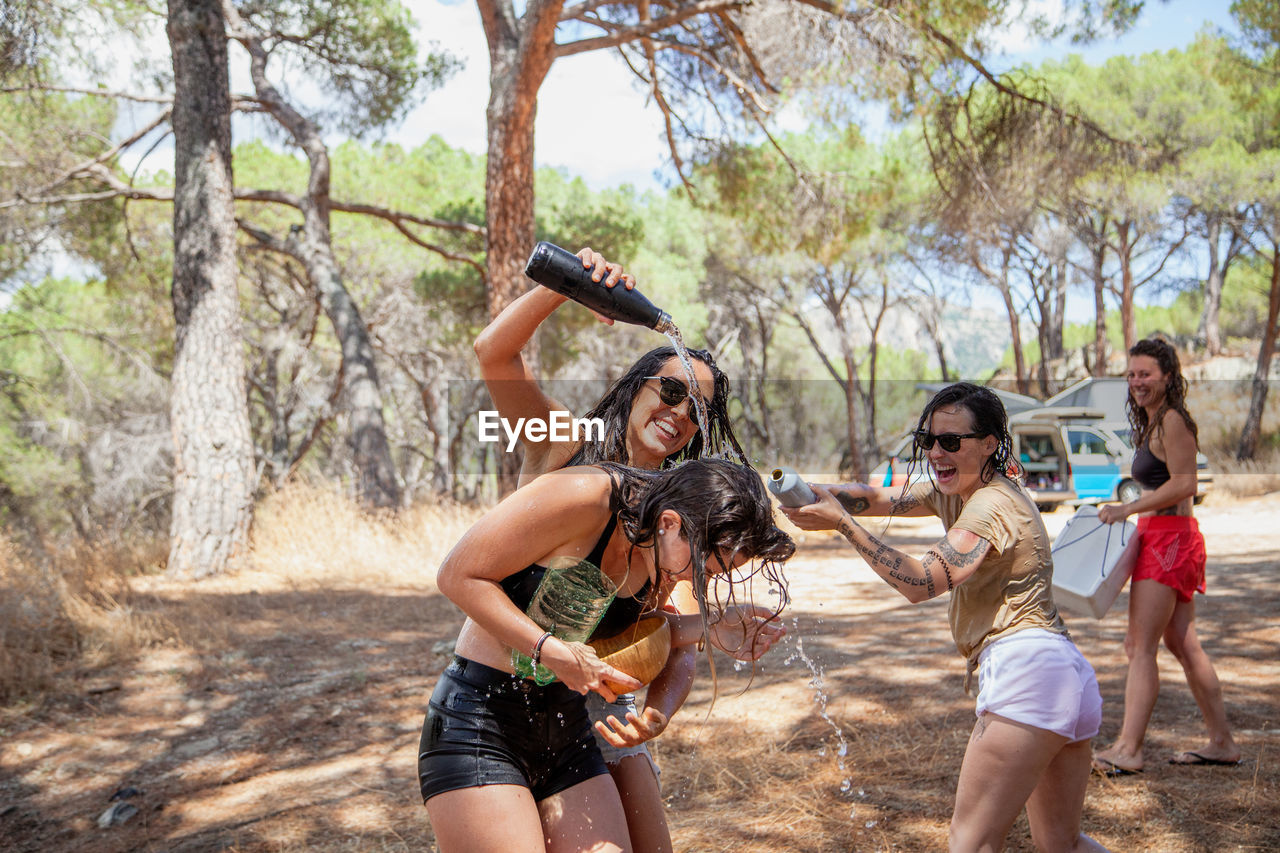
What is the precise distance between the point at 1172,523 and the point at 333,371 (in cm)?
2190

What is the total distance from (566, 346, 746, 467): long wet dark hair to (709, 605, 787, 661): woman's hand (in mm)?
389

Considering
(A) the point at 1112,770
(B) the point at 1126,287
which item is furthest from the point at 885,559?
(B) the point at 1126,287

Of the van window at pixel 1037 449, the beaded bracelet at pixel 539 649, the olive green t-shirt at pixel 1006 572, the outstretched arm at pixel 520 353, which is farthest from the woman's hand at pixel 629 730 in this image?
the van window at pixel 1037 449

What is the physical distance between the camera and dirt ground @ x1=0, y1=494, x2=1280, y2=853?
12.4 ft

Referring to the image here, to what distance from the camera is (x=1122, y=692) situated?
17.3ft

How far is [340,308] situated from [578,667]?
1142 cm

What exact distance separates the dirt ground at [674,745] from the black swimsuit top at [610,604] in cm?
57

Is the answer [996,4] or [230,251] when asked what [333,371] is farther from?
[996,4]

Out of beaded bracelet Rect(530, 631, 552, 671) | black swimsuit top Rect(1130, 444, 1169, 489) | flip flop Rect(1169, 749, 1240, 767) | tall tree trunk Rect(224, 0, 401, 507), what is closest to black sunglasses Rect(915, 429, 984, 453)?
beaded bracelet Rect(530, 631, 552, 671)

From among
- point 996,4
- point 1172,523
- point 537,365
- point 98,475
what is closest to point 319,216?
point 537,365

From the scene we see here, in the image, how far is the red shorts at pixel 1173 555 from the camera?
403cm

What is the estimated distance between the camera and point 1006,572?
101 inches

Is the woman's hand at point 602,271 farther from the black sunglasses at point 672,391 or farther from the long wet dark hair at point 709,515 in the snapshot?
the long wet dark hair at point 709,515

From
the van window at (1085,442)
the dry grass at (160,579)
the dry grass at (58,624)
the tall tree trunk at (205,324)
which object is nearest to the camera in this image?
the dry grass at (58,624)
